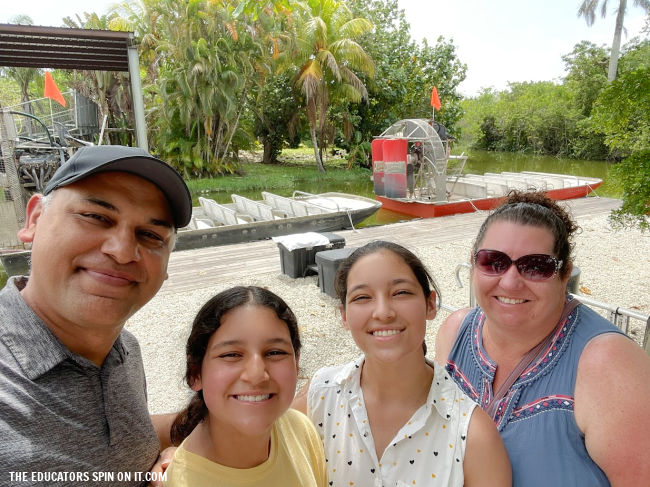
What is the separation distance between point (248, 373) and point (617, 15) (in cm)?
4123

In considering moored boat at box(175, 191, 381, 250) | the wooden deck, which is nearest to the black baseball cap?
the wooden deck

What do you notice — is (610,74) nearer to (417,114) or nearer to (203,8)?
(417,114)

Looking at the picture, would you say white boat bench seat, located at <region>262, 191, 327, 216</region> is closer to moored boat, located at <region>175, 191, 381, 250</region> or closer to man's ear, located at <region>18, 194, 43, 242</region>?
moored boat, located at <region>175, 191, 381, 250</region>

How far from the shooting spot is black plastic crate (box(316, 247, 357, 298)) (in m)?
7.22

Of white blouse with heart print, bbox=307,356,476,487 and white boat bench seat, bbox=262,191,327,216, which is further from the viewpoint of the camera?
white boat bench seat, bbox=262,191,327,216

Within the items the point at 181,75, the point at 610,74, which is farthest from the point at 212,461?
the point at 610,74

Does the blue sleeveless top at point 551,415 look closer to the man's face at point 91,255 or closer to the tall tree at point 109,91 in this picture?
the man's face at point 91,255

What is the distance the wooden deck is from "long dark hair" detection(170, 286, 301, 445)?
6957 mm

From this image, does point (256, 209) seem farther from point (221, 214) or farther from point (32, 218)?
point (32, 218)

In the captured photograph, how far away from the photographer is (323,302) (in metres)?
7.37

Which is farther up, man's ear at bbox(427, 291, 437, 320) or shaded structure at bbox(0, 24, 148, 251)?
shaded structure at bbox(0, 24, 148, 251)

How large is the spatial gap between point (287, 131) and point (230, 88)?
27.4 feet

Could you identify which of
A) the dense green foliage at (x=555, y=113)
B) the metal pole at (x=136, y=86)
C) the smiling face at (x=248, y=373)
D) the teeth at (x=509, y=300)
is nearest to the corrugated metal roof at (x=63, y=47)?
the metal pole at (x=136, y=86)

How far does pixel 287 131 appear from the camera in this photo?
3127 centimetres
